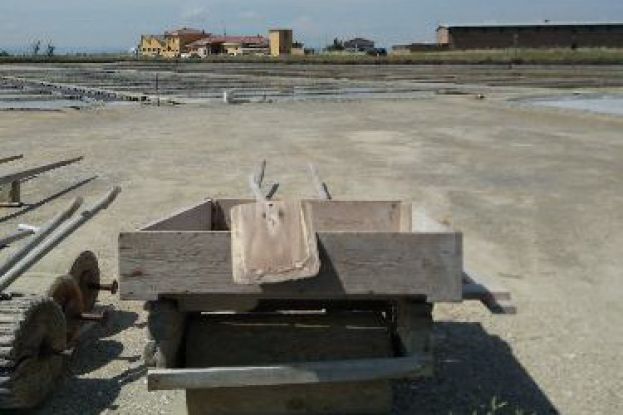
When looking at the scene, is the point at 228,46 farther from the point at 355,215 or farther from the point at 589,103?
the point at 355,215

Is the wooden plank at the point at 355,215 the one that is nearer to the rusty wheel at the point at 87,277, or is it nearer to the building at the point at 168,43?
the rusty wheel at the point at 87,277

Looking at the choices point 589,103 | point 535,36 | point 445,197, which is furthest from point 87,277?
point 535,36

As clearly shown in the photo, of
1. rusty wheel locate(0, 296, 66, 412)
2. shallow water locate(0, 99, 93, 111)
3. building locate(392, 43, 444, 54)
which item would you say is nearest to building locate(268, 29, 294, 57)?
building locate(392, 43, 444, 54)

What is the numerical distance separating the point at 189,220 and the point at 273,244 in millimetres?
1265

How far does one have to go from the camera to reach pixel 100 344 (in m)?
5.41

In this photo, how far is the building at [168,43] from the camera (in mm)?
154375

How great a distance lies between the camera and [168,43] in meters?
159

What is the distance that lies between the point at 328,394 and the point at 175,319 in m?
0.95

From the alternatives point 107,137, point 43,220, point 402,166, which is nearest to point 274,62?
point 107,137

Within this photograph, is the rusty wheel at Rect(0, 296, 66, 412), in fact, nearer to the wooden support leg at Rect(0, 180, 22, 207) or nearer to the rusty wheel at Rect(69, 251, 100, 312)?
the rusty wheel at Rect(69, 251, 100, 312)

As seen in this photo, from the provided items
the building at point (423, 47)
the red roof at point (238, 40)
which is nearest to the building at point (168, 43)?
the red roof at point (238, 40)

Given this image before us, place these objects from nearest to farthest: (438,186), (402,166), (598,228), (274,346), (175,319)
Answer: (175,319)
(274,346)
(598,228)
(438,186)
(402,166)

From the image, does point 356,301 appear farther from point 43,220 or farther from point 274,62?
point 274,62

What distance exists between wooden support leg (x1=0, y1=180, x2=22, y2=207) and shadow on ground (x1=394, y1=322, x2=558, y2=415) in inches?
280
